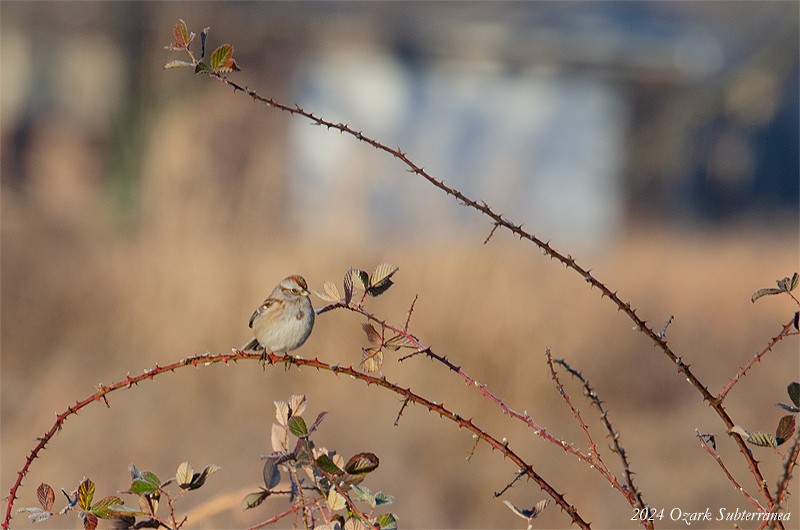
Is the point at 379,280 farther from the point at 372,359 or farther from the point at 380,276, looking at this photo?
the point at 372,359

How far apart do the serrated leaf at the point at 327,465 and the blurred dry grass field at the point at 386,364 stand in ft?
12.5

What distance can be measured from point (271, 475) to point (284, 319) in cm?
150

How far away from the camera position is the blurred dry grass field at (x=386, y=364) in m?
6.01

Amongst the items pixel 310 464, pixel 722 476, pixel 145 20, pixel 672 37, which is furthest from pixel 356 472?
pixel 672 37

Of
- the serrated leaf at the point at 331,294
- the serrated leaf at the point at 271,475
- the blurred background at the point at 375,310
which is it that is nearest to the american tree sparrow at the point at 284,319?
the blurred background at the point at 375,310

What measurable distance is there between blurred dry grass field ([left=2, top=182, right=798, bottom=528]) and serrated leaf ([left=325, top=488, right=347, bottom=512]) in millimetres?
3806

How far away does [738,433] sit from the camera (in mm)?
1588

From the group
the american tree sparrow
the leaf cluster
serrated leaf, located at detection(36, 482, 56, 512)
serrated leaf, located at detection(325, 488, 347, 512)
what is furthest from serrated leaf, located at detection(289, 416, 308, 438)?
the american tree sparrow

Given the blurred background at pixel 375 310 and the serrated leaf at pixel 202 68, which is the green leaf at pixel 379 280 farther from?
the blurred background at pixel 375 310

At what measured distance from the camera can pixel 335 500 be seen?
1542mm

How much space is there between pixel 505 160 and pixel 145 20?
9805mm

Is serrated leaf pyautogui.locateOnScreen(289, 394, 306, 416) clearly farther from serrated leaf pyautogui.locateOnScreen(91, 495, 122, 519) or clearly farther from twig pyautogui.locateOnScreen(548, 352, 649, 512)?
twig pyautogui.locateOnScreen(548, 352, 649, 512)

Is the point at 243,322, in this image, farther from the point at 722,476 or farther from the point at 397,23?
the point at 397,23

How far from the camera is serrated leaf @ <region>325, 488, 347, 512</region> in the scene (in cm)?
153
